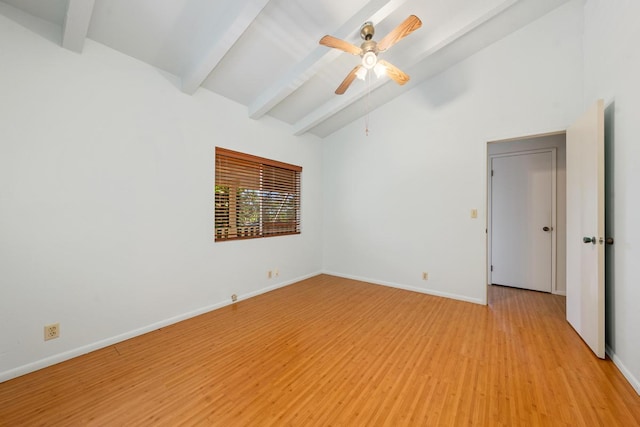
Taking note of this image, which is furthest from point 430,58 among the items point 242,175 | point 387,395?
point 387,395

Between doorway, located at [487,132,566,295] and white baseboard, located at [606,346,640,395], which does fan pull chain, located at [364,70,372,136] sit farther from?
white baseboard, located at [606,346,640,395]

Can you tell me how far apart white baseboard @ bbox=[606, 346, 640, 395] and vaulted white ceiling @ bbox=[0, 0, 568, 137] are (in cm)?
324

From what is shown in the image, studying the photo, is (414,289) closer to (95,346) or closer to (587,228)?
(587,228)

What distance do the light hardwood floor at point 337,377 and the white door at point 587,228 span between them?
0.23 meters

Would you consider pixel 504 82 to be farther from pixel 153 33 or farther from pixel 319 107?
pixel 153 33

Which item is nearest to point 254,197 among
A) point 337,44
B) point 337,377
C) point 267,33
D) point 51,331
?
point 267,33

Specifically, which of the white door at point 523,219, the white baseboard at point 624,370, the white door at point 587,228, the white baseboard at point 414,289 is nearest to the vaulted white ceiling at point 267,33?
the white door at point 587,228

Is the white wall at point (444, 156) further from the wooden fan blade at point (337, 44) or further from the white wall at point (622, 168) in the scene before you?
the wooden fan blade at point (337, 44)

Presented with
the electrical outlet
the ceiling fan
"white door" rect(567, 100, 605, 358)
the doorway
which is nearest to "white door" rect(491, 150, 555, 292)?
the doorway

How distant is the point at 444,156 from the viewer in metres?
3.52

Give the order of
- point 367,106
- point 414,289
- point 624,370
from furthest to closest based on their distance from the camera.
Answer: point 367,106
point 414,289
point 624,370

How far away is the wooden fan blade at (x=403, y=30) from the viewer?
1909 mm

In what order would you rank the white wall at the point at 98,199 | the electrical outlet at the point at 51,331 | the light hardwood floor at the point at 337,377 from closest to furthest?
the light hardwood floor at the point at 337,377 < the white wall at the point at 98,199 < the electrical outlet at the point at 51,331

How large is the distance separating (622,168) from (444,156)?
70.1 inches
